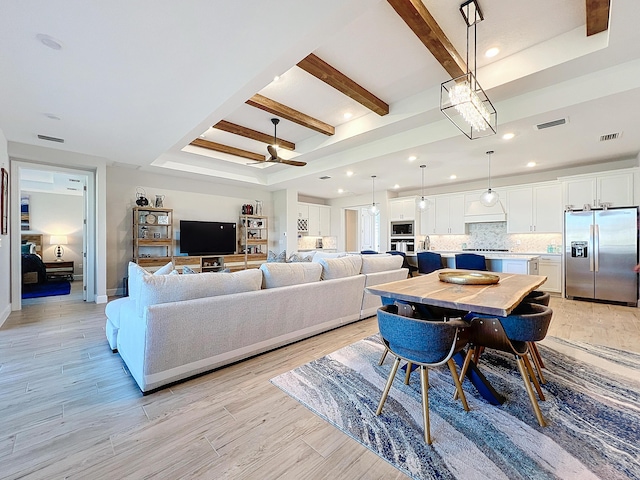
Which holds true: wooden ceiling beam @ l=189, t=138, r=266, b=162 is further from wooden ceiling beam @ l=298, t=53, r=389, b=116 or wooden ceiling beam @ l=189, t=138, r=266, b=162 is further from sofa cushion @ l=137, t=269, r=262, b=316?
sofa cushion @ l=137, t=269, r=262, b=316

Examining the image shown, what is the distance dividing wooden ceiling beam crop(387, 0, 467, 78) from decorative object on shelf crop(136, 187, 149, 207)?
5544 mm

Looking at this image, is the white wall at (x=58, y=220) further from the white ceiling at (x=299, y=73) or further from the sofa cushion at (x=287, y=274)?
the sofa cushion at (x=287, y=274)

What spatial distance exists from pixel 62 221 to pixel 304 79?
338 inches

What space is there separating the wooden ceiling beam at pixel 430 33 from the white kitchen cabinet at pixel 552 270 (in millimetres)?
4630

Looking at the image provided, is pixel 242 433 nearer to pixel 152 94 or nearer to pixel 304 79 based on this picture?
pixel 152 94

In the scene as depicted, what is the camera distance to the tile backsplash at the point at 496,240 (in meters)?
6.16

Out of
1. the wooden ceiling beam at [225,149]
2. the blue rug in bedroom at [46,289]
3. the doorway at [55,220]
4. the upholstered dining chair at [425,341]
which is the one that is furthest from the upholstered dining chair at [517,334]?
the doorway at [55,220]

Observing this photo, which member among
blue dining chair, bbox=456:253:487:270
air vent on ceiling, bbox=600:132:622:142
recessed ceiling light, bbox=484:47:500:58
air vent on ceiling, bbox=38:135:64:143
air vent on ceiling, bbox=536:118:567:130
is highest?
recessed ceiling light, bbox=484:47:500:58

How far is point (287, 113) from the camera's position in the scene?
3916 millimetres

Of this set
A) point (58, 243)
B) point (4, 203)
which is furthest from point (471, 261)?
point (58, 243)

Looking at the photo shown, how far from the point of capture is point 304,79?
128 inches

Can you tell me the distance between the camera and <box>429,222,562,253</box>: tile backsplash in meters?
6.16

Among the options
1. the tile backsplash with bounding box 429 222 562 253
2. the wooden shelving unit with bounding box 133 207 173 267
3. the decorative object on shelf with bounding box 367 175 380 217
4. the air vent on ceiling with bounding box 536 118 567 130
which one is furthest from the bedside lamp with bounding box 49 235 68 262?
the air vent on ceiling with bounding box 536 118 567 130

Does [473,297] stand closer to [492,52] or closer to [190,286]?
[190,286]
